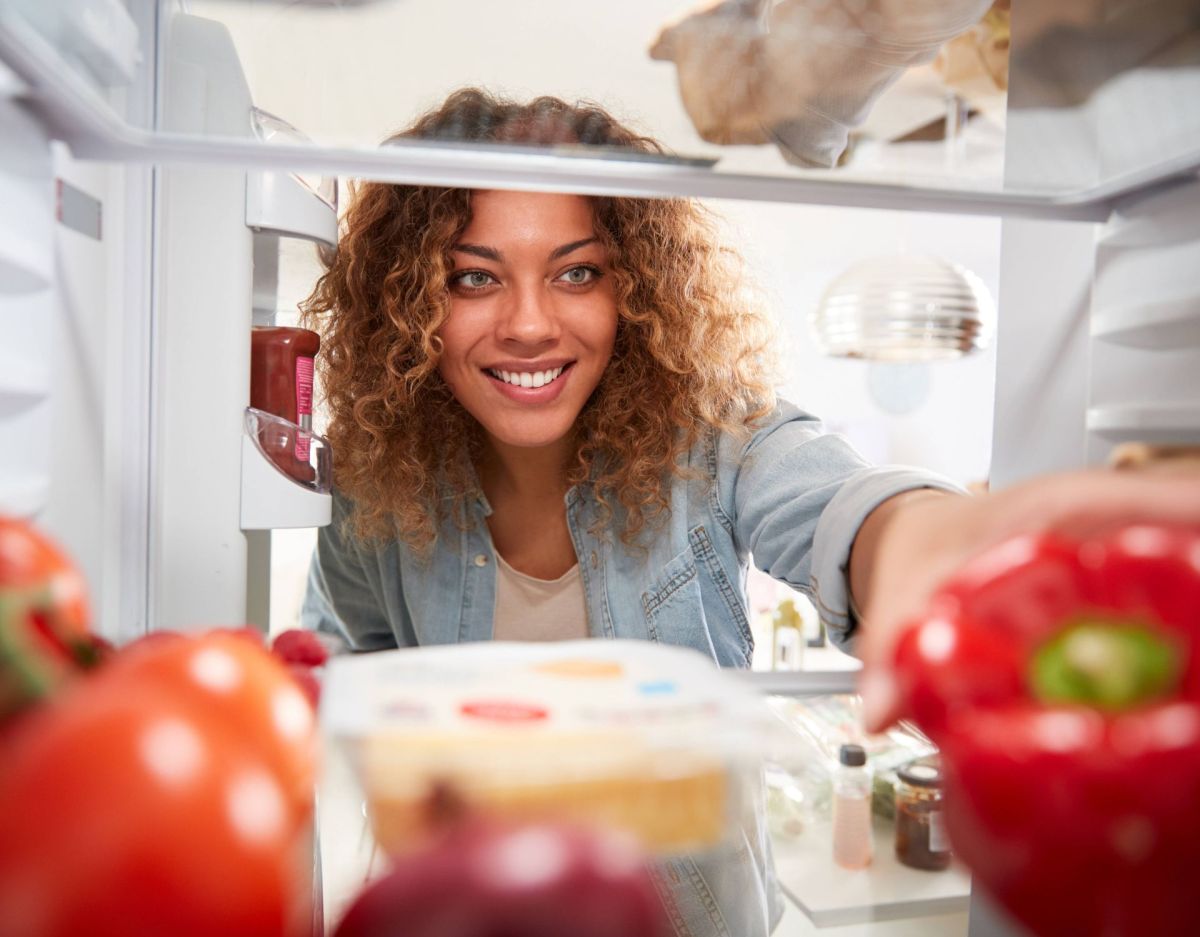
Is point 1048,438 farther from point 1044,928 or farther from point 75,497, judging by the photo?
point 75,497

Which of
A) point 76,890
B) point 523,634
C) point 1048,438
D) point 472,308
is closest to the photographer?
point 76,890

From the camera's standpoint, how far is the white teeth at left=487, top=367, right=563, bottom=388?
1.27m

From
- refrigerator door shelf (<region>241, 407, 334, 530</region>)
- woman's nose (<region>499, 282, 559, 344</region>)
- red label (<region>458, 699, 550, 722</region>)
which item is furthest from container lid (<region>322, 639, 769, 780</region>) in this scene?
woman's nose (<region>499, 282, 559, 344</region>)

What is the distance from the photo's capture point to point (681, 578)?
1.29m

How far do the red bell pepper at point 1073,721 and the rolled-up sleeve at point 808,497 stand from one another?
0.30m

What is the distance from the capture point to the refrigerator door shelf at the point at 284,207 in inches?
36.1

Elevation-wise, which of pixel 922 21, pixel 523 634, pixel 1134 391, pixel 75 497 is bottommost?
pixel 523 634

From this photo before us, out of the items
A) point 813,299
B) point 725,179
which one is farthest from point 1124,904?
point 813,299

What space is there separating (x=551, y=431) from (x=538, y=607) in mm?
268

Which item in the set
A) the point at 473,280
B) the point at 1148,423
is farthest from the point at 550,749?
the point at 473,280

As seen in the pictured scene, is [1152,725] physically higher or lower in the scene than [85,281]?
lower

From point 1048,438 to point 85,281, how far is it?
81cm

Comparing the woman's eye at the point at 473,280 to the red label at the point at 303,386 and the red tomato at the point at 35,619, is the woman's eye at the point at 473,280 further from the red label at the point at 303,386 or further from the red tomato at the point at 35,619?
the red tomato at the point at 35,619

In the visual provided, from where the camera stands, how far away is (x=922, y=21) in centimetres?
69
